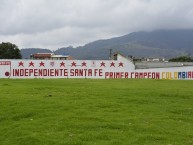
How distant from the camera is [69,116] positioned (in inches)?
559

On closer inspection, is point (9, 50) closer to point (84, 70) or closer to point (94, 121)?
point (84, 70)

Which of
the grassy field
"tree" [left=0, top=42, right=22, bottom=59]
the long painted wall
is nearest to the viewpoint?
the grassy field

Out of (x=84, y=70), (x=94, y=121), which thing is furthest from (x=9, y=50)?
(x=94, y=121)

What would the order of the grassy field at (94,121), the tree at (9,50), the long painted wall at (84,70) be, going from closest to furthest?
1. the grassy field at (94,121)
2. the long painted wall at (84,70)
3. the tree at (9,50)

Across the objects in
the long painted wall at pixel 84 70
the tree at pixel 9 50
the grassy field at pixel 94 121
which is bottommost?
the grassy field at pixel 94 121

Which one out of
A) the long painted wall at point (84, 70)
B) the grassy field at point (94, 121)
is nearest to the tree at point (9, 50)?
the long painted wall at point (84, 70)

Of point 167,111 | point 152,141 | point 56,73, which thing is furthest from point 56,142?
point 56,73

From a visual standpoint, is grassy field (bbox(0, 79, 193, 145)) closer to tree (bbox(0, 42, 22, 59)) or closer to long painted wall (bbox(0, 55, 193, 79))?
long painted wall (bbox(0, 55, 193, 79))

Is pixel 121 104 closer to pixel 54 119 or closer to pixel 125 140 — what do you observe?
pixel 54 119

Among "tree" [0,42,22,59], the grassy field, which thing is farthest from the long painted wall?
"tree" [0,42,22,59]

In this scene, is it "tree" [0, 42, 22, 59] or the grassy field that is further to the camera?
"tree" [0, 42, 22, 59]

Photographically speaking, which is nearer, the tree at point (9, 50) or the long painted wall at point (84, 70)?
the long painted wall at point (84, 70)

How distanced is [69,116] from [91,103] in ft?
10.1

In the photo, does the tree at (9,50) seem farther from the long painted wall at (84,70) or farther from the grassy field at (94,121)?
the grassy field at (94,121)
